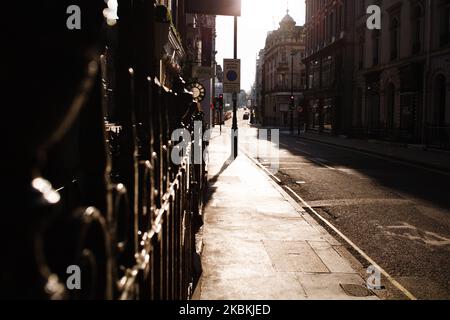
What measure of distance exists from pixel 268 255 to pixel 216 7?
11.9 m

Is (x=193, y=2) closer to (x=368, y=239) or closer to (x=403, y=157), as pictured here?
(x=403, y=157)

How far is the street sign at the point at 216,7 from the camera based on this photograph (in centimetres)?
1592

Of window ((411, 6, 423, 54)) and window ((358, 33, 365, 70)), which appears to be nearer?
window ((411, 6, 423, 54))

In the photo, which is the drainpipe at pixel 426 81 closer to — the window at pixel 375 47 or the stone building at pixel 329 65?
the window at pixel 375 47

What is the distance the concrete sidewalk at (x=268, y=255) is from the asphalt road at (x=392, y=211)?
56 centimetres

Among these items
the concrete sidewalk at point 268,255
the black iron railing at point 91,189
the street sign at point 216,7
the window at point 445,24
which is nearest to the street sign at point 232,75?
the street sign at point 216,7

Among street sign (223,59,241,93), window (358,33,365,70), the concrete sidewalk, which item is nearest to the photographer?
the concrete sidewalk

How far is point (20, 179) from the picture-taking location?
62cm

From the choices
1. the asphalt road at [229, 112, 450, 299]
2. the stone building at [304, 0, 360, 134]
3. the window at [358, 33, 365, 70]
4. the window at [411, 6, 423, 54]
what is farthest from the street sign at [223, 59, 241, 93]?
the stone building at [304, 0, 360, 134]

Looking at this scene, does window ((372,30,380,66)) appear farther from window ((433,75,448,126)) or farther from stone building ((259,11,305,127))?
stone building ((259,11,305,127))

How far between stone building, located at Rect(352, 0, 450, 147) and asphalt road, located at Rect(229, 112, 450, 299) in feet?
28.3

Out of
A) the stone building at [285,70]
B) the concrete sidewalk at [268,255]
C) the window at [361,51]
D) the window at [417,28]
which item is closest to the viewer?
the concrete sidewalk at [268,255]

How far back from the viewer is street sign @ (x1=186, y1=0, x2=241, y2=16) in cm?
1592

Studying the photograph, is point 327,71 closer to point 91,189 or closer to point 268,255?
point 268,255
